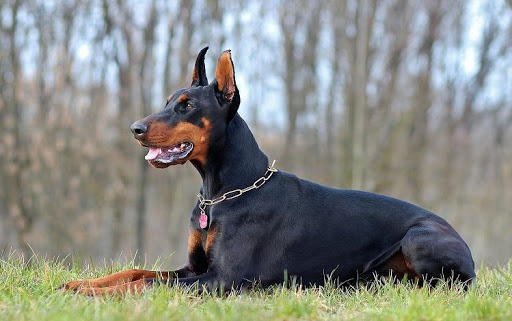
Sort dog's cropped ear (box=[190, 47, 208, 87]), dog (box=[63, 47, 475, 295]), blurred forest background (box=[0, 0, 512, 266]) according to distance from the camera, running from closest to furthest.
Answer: dog (box=[63, 47, 475, 295])
dog's cropped ear (box=[190, 47, 208, 87])
blurred forest background (box=[0, 0, 512, 266])

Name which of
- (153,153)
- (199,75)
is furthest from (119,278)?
(199,75)

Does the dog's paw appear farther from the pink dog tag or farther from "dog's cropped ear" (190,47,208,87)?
"dog's cropped ear" (190,47,208,87)

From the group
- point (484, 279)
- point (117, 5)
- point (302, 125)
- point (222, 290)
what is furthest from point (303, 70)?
point (222, 290)

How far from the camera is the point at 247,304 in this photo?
3.72 meters

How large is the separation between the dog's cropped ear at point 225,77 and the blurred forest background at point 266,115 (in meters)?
10.7

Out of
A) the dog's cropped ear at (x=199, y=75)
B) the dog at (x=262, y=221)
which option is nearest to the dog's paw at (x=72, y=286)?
the dog at (x=262, y=221)

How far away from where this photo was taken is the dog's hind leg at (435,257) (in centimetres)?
482

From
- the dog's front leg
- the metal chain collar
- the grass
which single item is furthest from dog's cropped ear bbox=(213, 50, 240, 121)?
the grass

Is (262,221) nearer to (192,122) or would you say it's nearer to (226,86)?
(192,122)

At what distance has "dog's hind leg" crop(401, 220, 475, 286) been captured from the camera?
4.82 metres

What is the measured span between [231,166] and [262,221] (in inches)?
17.6

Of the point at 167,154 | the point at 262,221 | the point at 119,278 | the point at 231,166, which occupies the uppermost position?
the point at 167,154

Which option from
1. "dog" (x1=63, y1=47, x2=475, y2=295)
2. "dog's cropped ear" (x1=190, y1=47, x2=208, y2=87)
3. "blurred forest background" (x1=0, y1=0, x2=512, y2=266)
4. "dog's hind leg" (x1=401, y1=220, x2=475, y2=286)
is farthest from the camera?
"blurred forest background" (x1=0, y1=0, x2=512, y2=266)

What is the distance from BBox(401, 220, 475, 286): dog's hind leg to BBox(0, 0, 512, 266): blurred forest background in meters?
11.1
